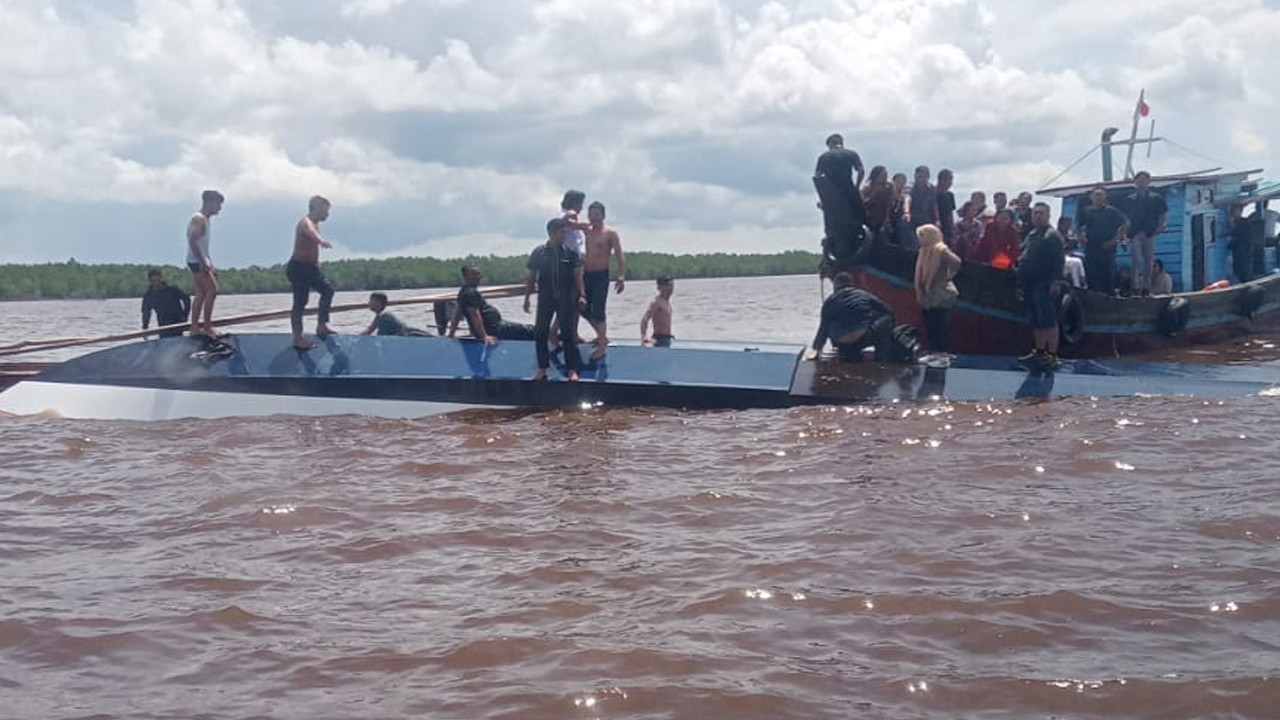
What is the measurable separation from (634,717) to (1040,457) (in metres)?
4.84

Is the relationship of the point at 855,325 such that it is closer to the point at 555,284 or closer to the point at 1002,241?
the point at 555,284

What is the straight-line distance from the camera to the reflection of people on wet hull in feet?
41.2

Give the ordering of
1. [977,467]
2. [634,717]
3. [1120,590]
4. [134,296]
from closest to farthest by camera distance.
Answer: [634,717]
[1120,590]
[977,467]
[134,296]

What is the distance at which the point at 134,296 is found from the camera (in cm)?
5278

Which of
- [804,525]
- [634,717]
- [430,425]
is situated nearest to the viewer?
[634,717]

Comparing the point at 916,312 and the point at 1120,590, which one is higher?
the point at 916,312

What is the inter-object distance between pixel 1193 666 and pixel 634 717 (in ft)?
6.57

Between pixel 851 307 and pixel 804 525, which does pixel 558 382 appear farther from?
pixel 804 525

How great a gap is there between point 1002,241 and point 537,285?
612cm

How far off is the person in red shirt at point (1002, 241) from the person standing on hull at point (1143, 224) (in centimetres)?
296

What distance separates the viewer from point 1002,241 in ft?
45.8

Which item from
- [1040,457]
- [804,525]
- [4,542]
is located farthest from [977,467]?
[4,542]

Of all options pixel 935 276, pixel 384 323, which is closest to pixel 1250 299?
pixel 935 276

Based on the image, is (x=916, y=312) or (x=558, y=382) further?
(x=916, y=312)
